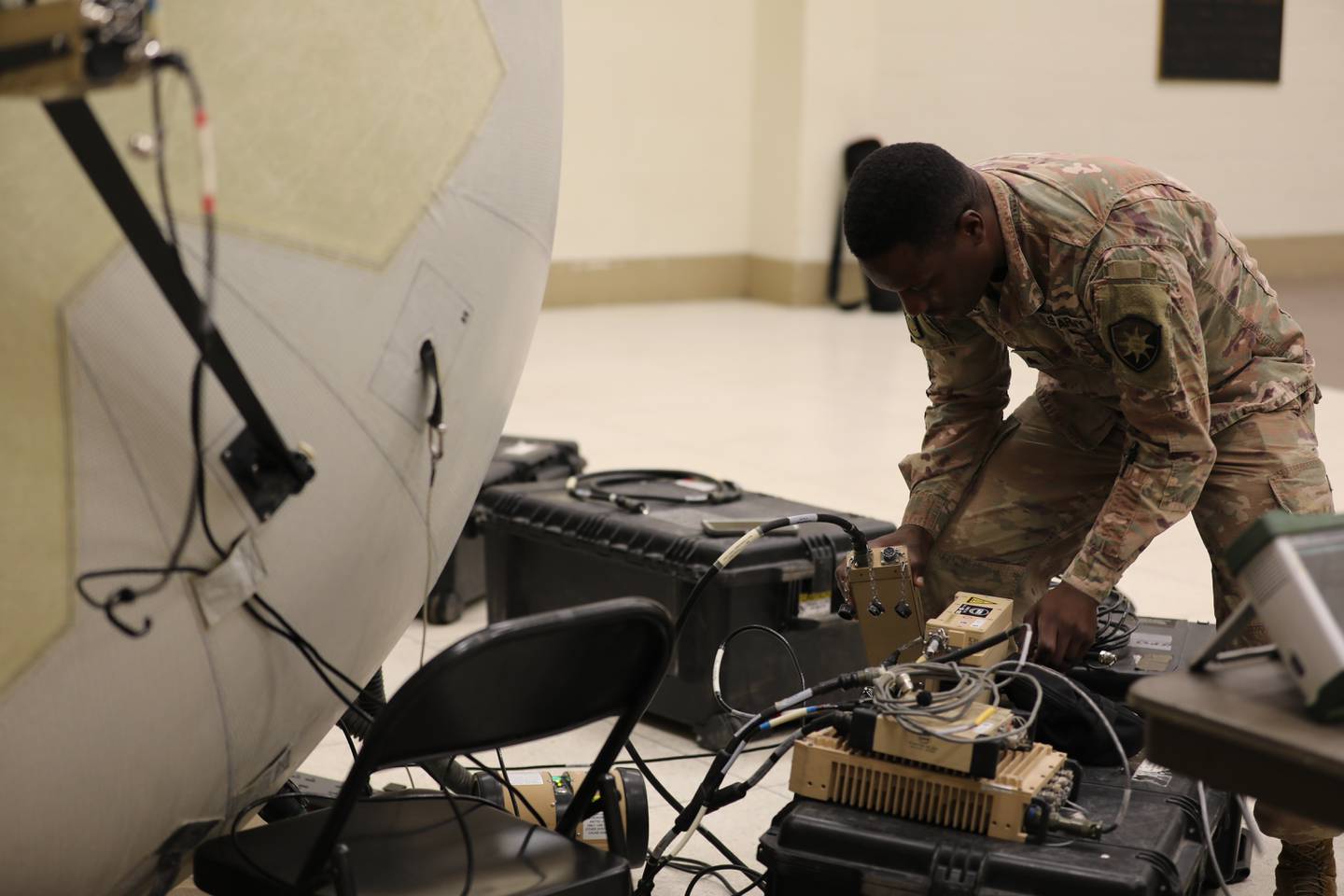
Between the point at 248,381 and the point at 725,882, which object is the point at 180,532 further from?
the point at 725,882

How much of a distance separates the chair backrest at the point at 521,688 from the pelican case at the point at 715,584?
4.32 ft

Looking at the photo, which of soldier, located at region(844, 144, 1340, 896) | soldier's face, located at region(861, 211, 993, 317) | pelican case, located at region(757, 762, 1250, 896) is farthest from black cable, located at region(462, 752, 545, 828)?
soldier's face, located at region(861, 211, 993, 317)

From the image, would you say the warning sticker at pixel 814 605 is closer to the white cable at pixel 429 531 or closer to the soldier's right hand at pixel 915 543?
the soldier's right hand at pixel 915 543

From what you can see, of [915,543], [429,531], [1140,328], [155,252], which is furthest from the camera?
[915,543]

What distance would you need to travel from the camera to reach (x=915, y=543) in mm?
2994

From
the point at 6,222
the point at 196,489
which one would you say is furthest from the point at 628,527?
the point at 6,222

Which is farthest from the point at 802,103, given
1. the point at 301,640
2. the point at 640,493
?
the point at 301,640

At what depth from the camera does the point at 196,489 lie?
5.84ft

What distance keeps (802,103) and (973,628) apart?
8522 millimetres

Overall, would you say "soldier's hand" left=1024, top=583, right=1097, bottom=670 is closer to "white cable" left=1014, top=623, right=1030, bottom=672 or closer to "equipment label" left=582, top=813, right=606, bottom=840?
"white cable" left=1014, top=623, right=1030, bottom=672

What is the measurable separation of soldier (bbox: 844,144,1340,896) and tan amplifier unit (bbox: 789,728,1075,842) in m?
0.42

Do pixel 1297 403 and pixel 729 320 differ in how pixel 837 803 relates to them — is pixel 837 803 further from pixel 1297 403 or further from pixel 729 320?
pixel 729 320

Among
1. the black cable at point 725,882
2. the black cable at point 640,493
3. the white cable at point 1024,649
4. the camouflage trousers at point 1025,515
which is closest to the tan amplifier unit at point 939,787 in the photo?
the white cable at point 1024,649

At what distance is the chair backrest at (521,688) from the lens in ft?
5.56
